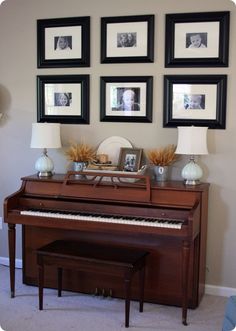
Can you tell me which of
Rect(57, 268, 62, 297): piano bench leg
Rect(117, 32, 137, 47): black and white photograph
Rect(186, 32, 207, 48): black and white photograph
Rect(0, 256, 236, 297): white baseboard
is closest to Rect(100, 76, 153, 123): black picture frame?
Rect(117, 32, 137, 47): black and white photograph

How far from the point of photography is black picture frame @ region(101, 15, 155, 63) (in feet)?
11.9

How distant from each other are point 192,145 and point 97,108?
0.93 metres

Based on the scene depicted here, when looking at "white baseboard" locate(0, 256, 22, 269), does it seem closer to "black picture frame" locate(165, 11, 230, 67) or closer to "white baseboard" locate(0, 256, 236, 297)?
"white baseboard" locate(0, 256, 236, 297)

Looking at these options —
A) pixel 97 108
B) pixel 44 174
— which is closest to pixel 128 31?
pixel 97 108

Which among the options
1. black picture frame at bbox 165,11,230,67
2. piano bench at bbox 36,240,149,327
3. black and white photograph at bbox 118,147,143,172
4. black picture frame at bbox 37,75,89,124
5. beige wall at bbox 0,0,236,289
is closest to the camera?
piano bench at bbox 36,240,149,327

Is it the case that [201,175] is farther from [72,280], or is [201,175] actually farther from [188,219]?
[72,280]

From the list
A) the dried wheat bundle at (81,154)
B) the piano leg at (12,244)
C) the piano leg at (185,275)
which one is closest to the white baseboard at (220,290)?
the piano leg at (185,275)

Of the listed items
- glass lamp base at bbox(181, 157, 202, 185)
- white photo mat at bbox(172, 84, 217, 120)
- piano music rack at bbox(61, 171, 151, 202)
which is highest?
white photo mat at bbox(172, 84, 217, 120)

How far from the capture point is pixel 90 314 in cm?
328

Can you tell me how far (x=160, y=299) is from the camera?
345cm

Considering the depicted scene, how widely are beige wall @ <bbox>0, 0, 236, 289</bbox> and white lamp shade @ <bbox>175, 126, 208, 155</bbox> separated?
8.7 inches

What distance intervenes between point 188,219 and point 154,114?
995 mm

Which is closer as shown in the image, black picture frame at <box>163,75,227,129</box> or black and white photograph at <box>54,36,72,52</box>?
black picture frame at <box>163,75,227,129</box>

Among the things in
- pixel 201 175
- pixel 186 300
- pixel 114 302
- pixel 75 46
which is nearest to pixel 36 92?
pixel 75 46
